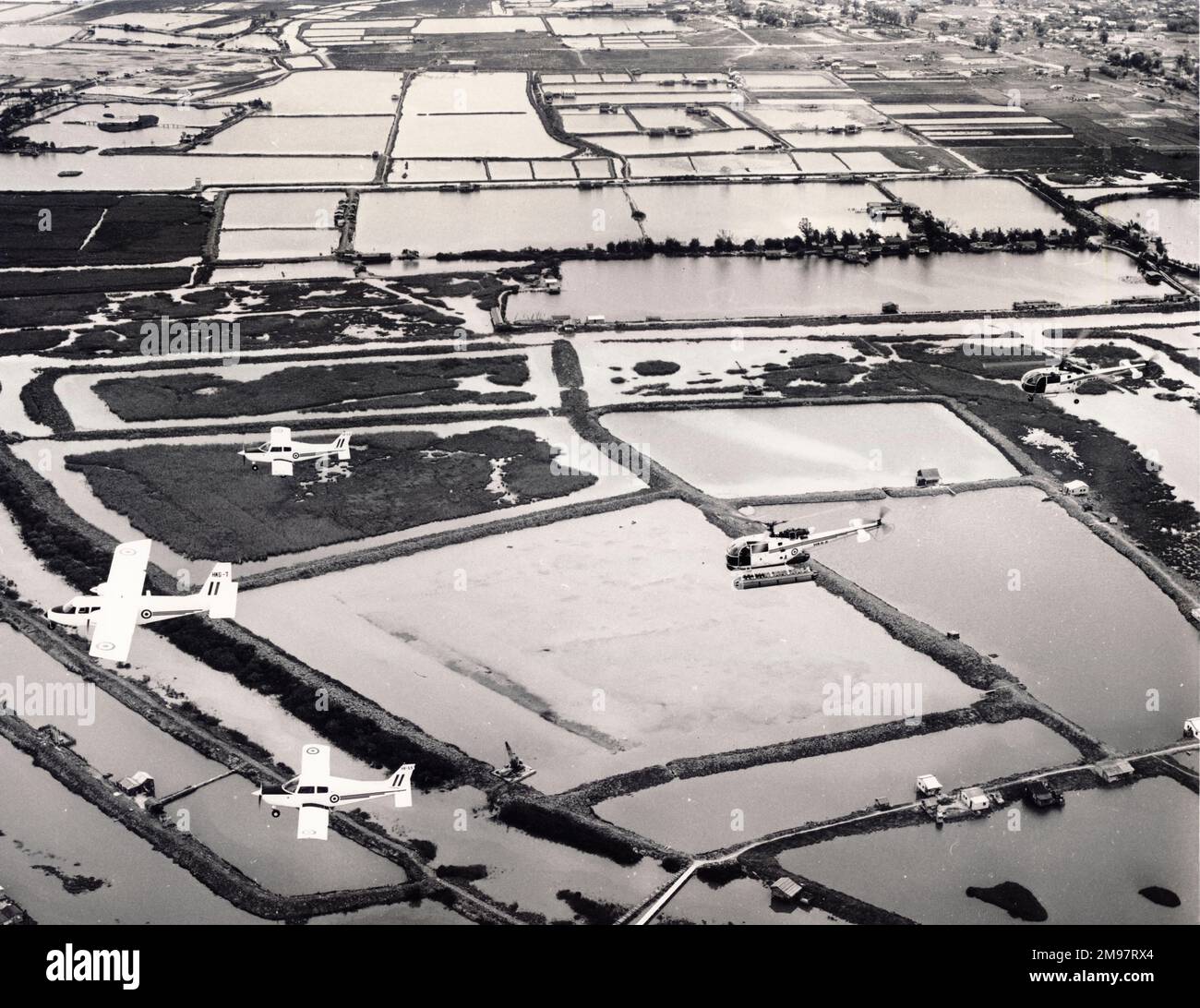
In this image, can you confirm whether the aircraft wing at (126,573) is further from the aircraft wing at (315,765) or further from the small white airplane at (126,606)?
the aircraft wing at (315,765)

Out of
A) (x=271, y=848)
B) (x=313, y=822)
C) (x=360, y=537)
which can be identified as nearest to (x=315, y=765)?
(x=313, y=822)

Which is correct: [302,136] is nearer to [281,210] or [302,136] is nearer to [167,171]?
[167,171]

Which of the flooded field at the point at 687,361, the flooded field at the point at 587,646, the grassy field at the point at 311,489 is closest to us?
the flooded field at the point at 587,646

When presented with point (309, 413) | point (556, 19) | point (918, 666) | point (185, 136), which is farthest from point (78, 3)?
point (918, 666)

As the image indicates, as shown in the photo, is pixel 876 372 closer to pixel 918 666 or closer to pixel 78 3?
pixel 918 666

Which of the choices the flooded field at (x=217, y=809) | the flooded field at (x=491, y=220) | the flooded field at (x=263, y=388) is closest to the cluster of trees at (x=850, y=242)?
the flooded field at (x=491, y=220)
